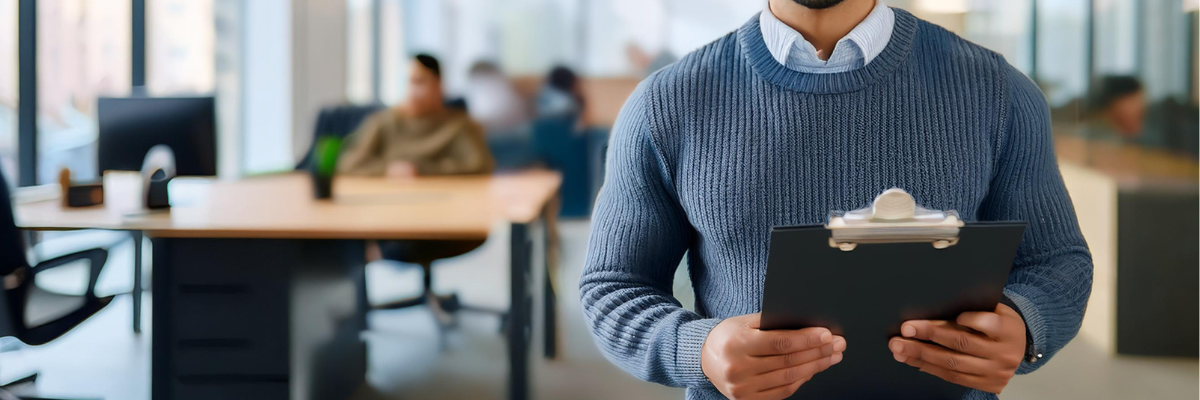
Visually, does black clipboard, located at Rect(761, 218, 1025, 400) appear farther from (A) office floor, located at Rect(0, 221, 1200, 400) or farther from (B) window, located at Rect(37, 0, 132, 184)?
(B) window, located at Rect(37, 0, 132, 184)

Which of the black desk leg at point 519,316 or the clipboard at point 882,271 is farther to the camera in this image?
the black desk leg at point 519,316

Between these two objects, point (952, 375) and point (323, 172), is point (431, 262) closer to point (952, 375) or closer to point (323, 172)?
point (323, 172)

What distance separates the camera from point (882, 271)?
68 centimetres

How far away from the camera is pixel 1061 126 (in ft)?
10.2

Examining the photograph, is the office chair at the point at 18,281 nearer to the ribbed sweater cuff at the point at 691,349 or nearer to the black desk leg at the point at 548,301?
the black desk leg at the point at 548,301

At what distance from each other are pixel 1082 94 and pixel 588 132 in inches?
77.1

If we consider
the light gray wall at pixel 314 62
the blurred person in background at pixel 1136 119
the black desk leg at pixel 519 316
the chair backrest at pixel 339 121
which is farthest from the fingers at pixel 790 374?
the light gray wall at pixel 314 62

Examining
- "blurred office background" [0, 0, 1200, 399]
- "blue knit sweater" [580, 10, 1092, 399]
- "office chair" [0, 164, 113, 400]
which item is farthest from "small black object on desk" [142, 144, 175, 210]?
"blue knit sweater" [580, 10, 1092, 399]

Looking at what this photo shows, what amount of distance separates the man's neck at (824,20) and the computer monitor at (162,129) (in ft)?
7.45

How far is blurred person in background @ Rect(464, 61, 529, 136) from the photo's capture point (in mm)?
3836

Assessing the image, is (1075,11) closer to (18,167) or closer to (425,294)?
(425,294)

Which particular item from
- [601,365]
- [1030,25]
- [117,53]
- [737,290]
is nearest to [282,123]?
[117,53]

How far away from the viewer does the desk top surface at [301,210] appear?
7.34ft

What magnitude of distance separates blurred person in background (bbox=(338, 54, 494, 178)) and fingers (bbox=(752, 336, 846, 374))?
3182 mm
